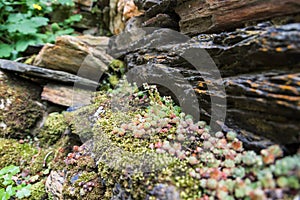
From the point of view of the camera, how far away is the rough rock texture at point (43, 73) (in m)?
4.18

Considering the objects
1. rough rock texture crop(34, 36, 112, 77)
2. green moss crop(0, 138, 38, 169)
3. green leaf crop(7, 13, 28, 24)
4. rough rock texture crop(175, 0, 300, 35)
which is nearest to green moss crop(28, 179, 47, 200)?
green moss crop(0, 138, 38, 169)

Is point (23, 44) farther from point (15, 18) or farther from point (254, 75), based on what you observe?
point (254, 75)

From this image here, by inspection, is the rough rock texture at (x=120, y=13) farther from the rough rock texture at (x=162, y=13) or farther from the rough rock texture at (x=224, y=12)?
the rough rock texture at (x=224, y=12)

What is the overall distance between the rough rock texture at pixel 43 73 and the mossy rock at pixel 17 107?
29 cm

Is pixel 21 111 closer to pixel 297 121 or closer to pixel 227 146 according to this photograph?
pixel 227 146

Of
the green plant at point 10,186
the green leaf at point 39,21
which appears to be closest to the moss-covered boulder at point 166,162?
the green plant at point 10,186

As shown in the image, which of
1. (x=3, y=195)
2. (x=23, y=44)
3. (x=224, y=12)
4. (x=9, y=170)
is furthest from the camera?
(x=23, y=44)

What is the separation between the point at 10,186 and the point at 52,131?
1.26m

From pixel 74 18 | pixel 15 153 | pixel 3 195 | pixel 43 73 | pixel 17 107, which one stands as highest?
pixel 74 18

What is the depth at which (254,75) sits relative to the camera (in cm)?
208

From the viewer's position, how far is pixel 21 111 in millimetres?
4184

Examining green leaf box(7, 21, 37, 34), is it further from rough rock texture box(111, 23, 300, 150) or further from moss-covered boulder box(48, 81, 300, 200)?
rough rock texture box(111, 23, 300, 150)

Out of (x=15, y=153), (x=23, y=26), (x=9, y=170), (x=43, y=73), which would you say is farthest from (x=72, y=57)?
(x=9, y=170)

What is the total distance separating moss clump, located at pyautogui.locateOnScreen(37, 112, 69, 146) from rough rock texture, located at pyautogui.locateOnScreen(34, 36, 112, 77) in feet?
3.79
